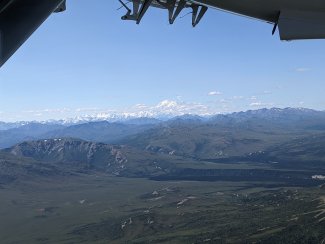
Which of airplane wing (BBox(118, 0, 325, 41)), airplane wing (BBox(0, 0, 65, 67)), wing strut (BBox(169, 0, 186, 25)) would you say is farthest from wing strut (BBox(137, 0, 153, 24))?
airplane wing (BBox(0, 0, 65, 67))

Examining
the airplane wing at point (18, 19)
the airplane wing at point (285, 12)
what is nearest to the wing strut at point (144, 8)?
the airplane wing at point (285, 12)

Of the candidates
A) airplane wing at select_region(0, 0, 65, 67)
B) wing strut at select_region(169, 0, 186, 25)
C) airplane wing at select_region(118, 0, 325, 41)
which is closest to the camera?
airplane wing at select_region(0, 0, 65, 67)

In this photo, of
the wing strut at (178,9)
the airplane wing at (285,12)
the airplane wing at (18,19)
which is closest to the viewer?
the airplane wing at (18,19)

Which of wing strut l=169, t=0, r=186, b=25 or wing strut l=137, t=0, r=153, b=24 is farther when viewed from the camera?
wing strut l=169, t=0, r=186, b=25

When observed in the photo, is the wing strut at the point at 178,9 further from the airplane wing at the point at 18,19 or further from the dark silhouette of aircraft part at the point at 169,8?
the airplane wing at the point at 18,19

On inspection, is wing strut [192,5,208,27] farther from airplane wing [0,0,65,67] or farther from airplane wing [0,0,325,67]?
airplane wing [0,0,65,67]

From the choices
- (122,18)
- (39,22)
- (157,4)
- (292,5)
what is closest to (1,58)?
(39,22)

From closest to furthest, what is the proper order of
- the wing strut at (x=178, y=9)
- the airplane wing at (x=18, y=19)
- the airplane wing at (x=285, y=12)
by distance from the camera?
the airplane wing at (x=18, y=19) → the airplane wing at (x=285, y=12) → the wing strut at (x=178, y=9)

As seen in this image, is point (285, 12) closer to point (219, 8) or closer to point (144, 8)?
point (219, 8)
